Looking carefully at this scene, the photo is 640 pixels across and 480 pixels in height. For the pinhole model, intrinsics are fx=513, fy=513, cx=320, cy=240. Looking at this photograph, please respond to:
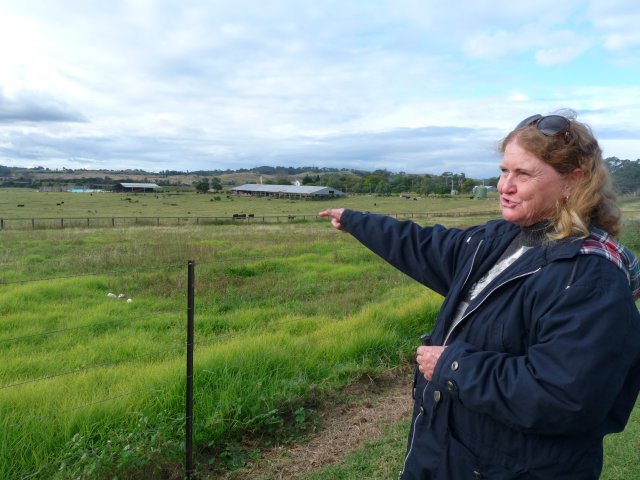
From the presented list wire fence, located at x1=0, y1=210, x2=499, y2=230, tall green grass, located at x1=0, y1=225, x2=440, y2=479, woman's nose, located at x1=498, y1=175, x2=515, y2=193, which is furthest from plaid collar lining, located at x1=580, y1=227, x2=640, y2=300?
wire fence, located at x1=0, y1=210, x2=499, y2=230

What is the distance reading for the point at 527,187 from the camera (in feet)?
5.74

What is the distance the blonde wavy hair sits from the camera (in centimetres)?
164

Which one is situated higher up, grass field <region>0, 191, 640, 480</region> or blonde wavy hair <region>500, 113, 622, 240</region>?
blonde wavy hair <region>500, 113, 622, 240</region>

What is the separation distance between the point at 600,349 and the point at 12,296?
10300mm

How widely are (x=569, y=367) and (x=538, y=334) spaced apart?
5.6 inches

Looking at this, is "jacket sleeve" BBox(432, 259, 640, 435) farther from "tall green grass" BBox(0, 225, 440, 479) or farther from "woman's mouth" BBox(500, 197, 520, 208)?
"tall green grass" BBox(0, 225, 440, 479)

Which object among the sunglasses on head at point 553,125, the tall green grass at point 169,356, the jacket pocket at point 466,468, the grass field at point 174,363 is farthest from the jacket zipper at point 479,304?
the tall green grass at point 169,356

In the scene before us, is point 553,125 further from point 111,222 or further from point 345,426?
point 111,222

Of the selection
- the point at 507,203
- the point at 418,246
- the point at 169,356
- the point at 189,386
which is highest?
the point at 507,203

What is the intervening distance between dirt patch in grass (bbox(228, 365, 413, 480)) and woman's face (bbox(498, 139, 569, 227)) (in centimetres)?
278

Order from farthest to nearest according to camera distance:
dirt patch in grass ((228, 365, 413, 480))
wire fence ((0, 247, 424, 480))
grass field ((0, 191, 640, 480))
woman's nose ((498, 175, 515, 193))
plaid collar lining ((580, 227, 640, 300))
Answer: dirt patch in grass ((228, 365, 413, 480)) < grass field ((0, 191, 640, 480)) < wire fence ((0, 247, 424, 480)) < woman's nose ((498, 175, 515, 193)) < plaid collar lining ((580, 227, 640, 300))

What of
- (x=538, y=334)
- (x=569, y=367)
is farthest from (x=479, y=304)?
(x=569, y=367)

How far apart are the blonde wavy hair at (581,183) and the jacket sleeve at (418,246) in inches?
20.3

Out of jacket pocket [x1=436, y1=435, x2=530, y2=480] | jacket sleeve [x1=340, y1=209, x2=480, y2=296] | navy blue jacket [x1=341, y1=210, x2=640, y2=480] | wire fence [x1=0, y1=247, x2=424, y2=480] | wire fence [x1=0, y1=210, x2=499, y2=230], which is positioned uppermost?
jacket sleeve [x1=340, y1=209, x2=480, y2=296]
